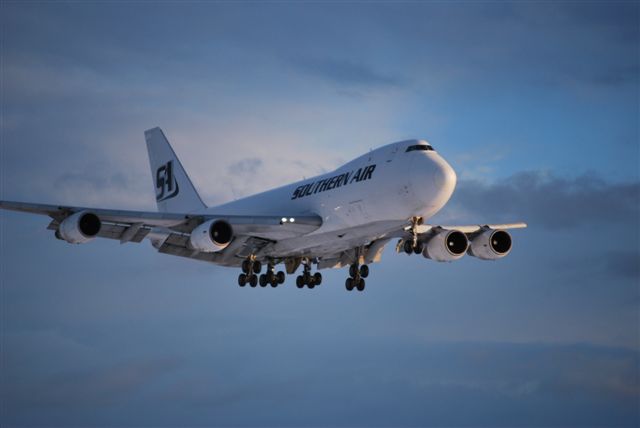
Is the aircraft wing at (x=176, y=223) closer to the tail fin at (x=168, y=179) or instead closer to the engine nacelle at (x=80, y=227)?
the engine nacelle at (x=80, y=227)

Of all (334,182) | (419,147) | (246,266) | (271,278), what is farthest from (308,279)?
(419,147)

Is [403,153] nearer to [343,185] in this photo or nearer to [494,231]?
[343,185]

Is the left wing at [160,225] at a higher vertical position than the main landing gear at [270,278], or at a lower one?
higher

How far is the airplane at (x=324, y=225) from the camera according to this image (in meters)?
39.4

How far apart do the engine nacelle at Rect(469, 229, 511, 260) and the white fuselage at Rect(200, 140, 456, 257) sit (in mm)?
7397

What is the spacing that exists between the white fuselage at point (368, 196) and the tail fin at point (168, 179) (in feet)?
39.7

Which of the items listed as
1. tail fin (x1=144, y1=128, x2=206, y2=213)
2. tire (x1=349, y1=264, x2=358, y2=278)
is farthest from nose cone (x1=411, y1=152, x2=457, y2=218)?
tail fin (x1=144, y1=128, x2=206, y2=213)

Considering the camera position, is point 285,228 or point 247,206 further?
point 247,206

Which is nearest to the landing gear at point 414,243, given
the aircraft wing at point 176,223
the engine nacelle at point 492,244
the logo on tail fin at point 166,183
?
the aircraft wing at point 176,223

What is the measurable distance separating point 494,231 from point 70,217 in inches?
887

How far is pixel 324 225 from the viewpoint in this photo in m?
43.2

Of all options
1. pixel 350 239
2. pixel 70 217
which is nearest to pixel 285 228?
pixel 350 239

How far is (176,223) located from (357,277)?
1036 cm

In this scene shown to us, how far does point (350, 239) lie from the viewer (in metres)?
43.4
